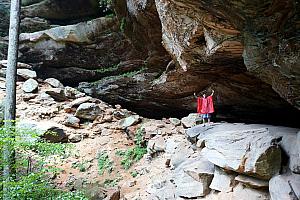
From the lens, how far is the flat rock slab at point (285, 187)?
3870 mm

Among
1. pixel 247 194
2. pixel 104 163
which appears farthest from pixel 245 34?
pixel 104 163

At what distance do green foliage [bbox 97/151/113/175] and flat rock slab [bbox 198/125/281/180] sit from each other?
366 cm

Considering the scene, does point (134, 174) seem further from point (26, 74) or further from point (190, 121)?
point (26, 74)

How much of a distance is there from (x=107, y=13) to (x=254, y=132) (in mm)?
8938

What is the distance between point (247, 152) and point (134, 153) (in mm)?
4554

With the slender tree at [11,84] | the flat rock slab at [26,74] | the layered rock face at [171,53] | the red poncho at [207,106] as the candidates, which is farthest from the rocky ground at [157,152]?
the slender tree at [11,84]

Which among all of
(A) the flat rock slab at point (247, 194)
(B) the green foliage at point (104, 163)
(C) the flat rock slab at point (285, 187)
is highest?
(C) the flat rock slab at point (285, 187)

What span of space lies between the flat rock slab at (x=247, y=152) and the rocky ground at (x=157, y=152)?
14 mm

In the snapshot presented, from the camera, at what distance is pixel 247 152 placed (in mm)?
4688

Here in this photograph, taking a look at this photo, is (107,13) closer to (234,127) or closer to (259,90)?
(259,90)

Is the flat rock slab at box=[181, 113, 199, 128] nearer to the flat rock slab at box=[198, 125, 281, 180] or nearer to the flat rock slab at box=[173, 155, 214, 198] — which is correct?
the flat rock slab at box=[173, 155, 214, 198]

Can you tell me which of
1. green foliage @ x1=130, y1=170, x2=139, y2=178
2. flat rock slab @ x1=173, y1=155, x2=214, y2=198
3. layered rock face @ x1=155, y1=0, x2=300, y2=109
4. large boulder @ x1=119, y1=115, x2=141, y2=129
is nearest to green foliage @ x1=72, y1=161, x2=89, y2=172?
green foliage @ x1=130, y1=170, x2=139, y2=178

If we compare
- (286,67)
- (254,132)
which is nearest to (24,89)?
(254,132)

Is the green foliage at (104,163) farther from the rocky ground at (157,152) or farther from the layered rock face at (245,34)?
the layered rock face at (245,34)
